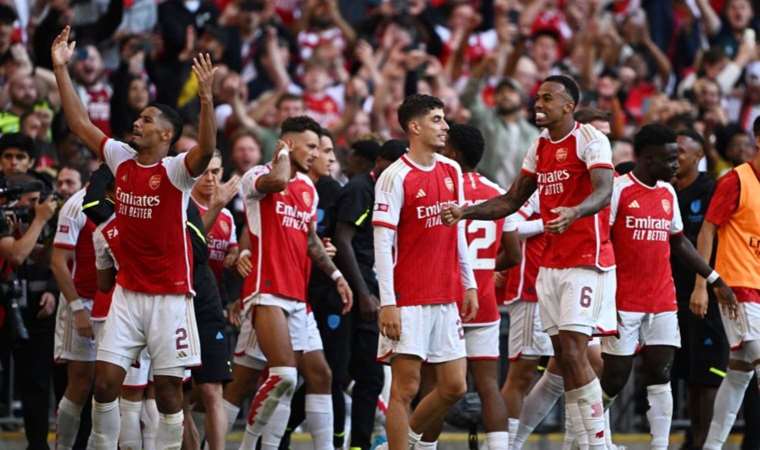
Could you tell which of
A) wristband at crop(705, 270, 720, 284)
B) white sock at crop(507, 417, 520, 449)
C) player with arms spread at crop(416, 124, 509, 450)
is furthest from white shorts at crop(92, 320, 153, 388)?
wristband at crop(705, 270, 720, 284)

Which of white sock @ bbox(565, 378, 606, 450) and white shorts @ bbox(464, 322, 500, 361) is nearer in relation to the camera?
white sock @ bbox(565, 378, 606, 450)

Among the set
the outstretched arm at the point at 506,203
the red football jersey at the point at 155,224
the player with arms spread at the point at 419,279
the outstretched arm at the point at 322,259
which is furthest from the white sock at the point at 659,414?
the red football jersey at the point at 155,224

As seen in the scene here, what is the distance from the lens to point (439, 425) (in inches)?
496

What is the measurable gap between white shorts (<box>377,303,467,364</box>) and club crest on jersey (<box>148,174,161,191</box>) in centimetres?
198

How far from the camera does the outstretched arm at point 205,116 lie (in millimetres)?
11734

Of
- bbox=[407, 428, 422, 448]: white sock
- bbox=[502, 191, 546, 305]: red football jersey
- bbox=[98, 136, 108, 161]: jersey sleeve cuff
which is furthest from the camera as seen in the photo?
bbox=[502, 191, 546, 305]: red football jersey

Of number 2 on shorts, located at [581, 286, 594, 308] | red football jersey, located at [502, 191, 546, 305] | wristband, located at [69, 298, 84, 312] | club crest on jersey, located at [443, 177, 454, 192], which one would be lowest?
number 2 on shorts, located at [581, 286, 594, 308]

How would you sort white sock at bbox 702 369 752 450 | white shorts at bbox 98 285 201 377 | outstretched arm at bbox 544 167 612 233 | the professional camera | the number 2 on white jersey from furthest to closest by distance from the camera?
white sock at bbox 702 369 752 450 < the number 2 on white jersey < the professional camera < white shorts at bbox 98 285 201 377 < outstretched arm at bbox 544 167 612 233

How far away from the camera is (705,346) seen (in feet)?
50.8

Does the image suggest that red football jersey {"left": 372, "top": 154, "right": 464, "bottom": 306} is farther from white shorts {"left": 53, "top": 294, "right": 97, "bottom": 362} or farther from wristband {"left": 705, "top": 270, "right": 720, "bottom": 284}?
white shorts {"left": 53, "top": 294, "right": 97, "bottom": 362}

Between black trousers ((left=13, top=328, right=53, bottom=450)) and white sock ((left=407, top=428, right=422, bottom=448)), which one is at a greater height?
black trousers ((left=13, top=328, right=53, bottom=450))

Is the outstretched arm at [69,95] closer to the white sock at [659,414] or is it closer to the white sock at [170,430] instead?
the white sock at [170,430]

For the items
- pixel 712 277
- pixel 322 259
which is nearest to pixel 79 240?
pixel 322 259

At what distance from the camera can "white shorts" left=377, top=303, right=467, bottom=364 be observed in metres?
12.3
